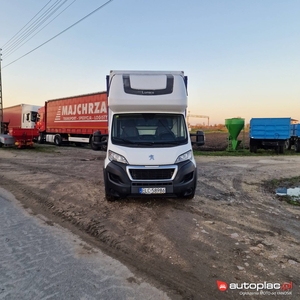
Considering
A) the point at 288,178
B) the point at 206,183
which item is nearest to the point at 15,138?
the point at 206,183

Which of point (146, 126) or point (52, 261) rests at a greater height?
point (146, 126)

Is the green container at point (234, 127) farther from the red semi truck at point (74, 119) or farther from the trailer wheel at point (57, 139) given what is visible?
the trailer wheel at point (57, 139)

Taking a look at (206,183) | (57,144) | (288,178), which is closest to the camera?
(206,183)

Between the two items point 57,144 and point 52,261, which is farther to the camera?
point 57,144

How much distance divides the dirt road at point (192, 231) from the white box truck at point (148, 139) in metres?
0.58

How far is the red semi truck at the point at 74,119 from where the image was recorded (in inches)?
711

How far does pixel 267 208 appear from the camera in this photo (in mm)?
5949

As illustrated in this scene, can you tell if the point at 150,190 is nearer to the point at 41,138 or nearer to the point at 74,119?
the point at 74,119

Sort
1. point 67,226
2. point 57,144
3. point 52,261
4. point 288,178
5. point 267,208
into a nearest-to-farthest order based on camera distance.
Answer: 1. point 52,261
2. point 67,226
3. point 267,208
4. point 288,178
5. point 57,144

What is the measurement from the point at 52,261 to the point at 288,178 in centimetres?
908

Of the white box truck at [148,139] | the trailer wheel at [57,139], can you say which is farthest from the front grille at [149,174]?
the trailer wheel at [57,139]

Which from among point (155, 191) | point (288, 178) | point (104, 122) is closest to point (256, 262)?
point (155, 191)

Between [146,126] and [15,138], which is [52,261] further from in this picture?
[15,138]

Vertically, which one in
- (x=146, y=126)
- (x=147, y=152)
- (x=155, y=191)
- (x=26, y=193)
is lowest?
(x=26, y=193)
